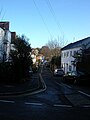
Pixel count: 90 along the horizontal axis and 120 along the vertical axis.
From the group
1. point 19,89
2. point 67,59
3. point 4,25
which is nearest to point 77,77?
point 19,89

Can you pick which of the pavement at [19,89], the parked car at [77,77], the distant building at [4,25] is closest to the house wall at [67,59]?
the distant building at [4,25]

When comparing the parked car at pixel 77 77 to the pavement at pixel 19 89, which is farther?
the parked car at pixel 77 77

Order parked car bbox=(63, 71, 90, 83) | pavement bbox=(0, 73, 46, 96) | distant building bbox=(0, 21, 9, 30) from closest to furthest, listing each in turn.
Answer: pavement bbox=(0, 73, 46, 96) < parked car bbox=(63, 71, 90, 83) < distant building bbox=(0, 21, 9, 30)

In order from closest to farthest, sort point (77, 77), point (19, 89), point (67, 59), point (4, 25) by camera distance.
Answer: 1. point (19, 89)
2. point (77, 77)
3. point (4, 25)
4. point (67, 59)

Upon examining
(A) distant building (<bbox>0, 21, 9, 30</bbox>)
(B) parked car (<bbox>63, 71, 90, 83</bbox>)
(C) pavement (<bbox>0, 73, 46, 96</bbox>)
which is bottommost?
(C) pavement (<bbox>0, 73, 46, 96</bbox>)

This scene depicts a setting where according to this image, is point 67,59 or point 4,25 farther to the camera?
point 67,59

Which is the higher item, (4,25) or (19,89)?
(4,25)

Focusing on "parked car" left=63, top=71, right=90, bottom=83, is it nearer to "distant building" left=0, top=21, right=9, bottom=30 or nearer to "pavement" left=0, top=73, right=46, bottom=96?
"pavement" left=0, top=73, right=46, bottom=96

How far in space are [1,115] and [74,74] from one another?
23.4 m

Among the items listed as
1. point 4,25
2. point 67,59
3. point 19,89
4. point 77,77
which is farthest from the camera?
point 67,59

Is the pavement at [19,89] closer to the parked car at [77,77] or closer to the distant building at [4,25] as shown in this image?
the parked car at [77,77]

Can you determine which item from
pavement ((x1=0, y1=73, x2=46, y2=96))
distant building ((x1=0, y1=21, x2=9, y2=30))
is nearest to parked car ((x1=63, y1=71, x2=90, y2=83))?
pavement ((x1=0, y1=73, x2=46, y2=96))

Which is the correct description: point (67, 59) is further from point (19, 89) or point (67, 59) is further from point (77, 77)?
point (19, 89)

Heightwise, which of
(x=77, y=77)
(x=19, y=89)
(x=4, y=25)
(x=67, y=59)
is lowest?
(x=19, y=89)
